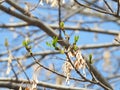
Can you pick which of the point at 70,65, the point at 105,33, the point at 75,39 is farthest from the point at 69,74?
the point at 105,33

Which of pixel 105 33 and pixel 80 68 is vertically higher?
pixel 80 68

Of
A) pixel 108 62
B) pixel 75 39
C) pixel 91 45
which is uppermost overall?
pixel 75 39

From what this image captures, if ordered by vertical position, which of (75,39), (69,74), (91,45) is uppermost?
(75,39)

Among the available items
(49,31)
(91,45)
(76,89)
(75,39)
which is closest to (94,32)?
(91,45)

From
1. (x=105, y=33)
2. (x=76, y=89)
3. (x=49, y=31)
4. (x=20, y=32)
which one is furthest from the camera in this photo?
(x=105, y=33)

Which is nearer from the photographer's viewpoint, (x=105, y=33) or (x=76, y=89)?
(x=76, y=89)

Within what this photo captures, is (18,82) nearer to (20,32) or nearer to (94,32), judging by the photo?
(20,32)

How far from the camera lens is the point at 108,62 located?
678 centimetres

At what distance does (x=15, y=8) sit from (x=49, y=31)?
37 cm

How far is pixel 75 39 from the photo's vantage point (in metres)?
2.14

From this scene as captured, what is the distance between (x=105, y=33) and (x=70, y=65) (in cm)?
342

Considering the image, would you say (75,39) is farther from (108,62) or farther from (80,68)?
(108,62)

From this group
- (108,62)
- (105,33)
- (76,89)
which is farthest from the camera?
(108,62)

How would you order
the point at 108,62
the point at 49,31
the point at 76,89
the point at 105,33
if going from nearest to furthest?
the point at 76,89 < the point at 49,31 < the point at 105,33 < the point at 108,62
